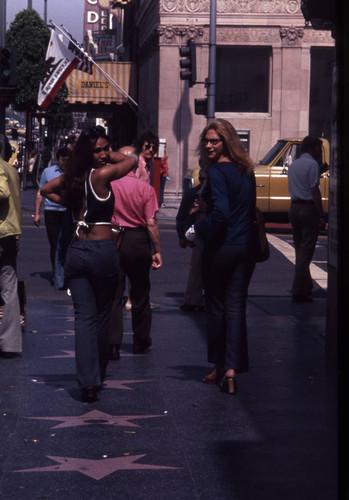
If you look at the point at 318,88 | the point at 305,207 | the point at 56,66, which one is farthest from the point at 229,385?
the point at 318,88

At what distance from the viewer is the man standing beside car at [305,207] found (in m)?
12.5

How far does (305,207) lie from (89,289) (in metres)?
5.85

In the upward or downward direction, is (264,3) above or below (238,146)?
above

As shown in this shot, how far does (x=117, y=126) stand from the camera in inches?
2601

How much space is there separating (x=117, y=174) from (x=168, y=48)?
2927 cm

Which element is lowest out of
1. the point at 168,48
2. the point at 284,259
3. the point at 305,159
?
the point at 284,259

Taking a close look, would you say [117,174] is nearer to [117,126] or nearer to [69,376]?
[69,376]

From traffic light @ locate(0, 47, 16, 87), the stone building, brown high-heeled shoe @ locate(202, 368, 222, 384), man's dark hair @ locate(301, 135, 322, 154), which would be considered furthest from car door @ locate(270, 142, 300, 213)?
brown high-heeled shoe @ locate(202, 368, 222, 384)

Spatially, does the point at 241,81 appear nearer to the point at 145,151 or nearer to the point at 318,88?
the point at 318,88

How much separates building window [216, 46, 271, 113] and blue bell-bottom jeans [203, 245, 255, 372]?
2850 cm

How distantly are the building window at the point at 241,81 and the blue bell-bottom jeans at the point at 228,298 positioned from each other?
28.5 metres

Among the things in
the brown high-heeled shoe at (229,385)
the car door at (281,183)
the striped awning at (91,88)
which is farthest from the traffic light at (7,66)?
the striped awning at (91,88)

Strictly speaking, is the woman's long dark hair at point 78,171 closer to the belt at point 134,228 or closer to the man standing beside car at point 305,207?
the belt at point 134,228

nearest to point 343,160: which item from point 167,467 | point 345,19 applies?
point 345,19
